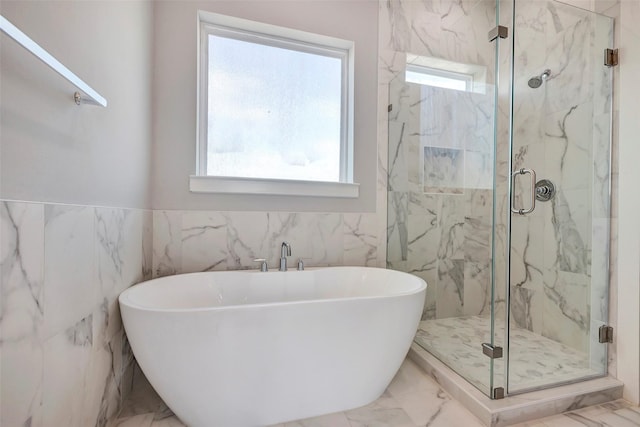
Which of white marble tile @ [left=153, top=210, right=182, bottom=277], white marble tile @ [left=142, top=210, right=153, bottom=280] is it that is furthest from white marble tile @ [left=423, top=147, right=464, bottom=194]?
white marble tile @ [left=142, top=210, right=153, bottom=280]

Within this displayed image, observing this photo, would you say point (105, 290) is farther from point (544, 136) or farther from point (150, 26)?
point (544, 136)

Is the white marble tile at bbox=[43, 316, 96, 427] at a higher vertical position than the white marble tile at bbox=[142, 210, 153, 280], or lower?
lower

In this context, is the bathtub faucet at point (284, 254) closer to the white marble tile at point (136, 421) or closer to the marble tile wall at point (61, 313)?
the marble tile wall at point (61, 313)

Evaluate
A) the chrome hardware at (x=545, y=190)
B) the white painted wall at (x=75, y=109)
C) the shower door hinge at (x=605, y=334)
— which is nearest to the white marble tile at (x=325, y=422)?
the white painted wall at (x=75, y=109)

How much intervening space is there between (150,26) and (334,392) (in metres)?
2.26

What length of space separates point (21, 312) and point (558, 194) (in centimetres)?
247

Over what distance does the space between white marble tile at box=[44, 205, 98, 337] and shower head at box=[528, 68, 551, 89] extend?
8.30ft

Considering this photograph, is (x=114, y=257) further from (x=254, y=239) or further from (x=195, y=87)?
(x=195, y=87)

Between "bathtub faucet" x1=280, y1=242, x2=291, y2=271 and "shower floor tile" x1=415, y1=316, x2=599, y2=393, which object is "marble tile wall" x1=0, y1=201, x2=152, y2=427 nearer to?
"bathtub faucet" x1=280, y1=242, x2=291, y2=271

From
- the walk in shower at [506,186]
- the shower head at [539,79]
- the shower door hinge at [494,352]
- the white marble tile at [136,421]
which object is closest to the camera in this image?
the white marble tile at [136,421]

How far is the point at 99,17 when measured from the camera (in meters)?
1.12

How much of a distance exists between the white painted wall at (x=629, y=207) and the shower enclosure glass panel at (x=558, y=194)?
0.07m

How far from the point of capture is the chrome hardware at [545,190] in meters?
1.78

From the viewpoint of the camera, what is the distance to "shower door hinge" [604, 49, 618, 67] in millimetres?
1545
